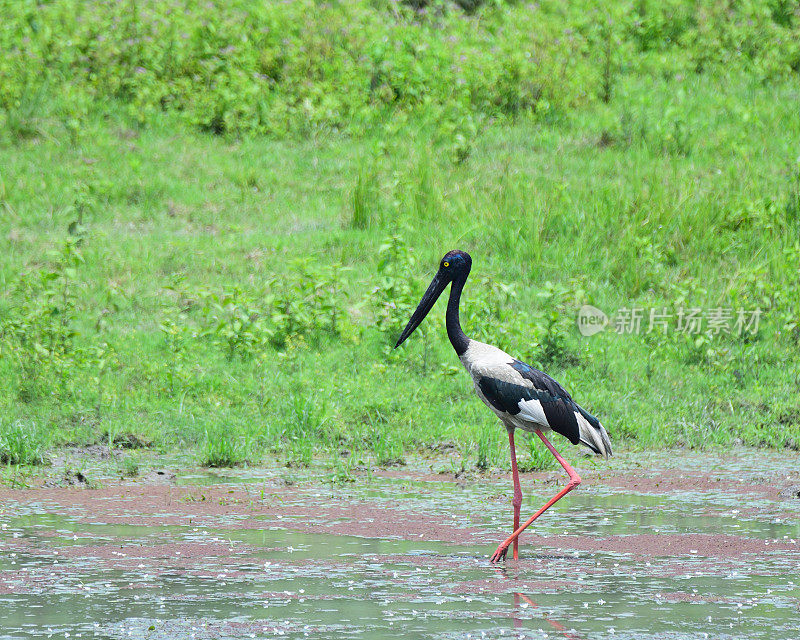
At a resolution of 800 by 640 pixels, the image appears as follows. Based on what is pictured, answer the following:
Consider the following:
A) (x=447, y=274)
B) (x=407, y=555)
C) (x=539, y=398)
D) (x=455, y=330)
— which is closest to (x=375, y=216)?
(x=447, y=274)

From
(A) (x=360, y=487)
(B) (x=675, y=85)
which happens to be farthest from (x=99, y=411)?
(B) (x=675, y=85)

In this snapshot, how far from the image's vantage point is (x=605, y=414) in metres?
8.24

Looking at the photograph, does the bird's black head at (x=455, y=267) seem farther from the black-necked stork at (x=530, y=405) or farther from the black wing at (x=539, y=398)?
the black wing at (x=539, y=398)

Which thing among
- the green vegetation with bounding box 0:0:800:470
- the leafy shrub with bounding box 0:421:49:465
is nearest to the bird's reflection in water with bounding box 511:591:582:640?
the green vegetation with bounding box 0:0:800:470

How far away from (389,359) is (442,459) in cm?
139

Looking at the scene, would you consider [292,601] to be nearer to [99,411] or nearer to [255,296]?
[99,411]

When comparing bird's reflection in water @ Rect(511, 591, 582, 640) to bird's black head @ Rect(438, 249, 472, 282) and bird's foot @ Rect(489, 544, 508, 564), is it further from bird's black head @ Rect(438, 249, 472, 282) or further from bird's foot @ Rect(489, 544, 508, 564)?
bird's black head @ Rect(438, 249, 472, 282)

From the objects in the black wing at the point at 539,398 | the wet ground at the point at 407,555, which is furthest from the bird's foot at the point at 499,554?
the black wing at the point at 539,398

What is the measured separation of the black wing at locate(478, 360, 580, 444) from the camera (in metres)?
6.09

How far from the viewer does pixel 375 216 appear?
36.5 feet

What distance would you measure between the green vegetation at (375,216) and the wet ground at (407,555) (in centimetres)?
50

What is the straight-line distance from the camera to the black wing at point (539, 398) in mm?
6086

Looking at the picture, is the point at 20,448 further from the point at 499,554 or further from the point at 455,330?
the point at 499,554

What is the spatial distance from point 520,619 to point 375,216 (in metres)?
6.79
